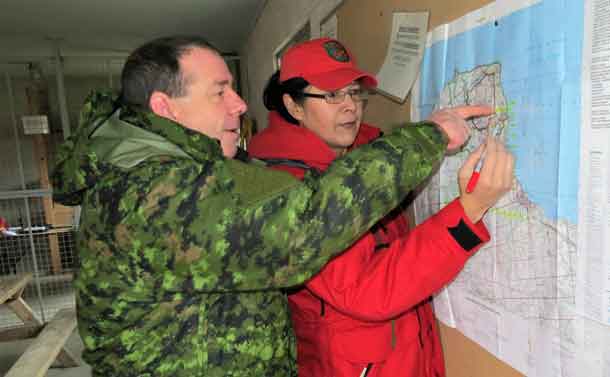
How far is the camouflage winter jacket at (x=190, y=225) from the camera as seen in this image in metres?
0.67

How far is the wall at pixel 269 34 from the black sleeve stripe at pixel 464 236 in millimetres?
1169

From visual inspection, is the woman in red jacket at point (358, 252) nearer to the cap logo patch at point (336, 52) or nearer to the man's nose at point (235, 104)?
the cap logo patch at point (336, 52)

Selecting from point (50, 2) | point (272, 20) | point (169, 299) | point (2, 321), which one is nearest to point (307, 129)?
point (169, 299)

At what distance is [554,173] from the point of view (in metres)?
0.70

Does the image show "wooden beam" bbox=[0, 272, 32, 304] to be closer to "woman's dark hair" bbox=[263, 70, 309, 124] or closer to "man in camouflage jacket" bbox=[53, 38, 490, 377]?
"man in camouflage jacket" bbox=[53, 38, 490, 377]

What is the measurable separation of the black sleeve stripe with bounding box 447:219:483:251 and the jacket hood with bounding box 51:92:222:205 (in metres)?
0.46

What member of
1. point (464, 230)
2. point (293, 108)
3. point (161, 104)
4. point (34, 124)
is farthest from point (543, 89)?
point (34, 124)

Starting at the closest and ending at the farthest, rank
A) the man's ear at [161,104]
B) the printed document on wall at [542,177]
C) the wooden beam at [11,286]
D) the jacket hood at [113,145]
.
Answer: the printed document on wall at [542,177] → the jacket hood at [113,145] → the man's ear at [161,104] → the wooden beam at [11,286]

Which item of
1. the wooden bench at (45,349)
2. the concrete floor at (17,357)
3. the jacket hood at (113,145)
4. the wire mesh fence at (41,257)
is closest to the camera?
the jacket hood at (113,145)

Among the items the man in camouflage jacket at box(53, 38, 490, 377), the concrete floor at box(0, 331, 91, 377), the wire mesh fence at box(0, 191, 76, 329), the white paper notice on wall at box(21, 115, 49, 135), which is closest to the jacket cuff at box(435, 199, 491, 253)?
the man in camouflage jacket at box(53, 38, 490, 377)

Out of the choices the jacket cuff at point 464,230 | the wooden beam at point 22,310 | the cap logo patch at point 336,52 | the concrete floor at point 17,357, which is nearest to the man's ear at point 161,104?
the cap logo patch at point 336,52

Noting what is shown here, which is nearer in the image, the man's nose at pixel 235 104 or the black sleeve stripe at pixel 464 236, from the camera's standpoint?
the black sleeve stripe at pixel 464 236

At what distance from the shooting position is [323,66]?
1034 millimetres

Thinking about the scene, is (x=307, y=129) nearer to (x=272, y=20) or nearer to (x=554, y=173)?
(x=554, y=173)
